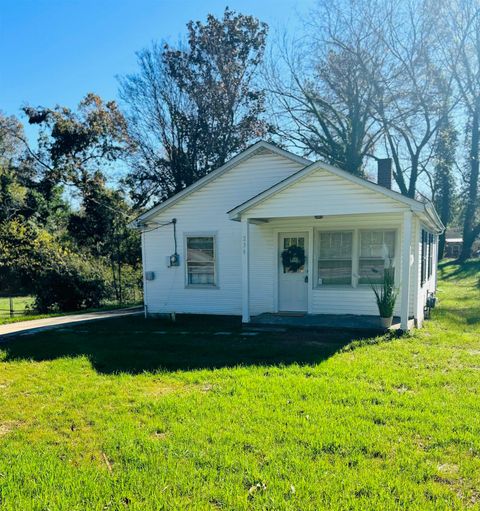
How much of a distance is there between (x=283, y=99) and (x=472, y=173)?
18.4 m

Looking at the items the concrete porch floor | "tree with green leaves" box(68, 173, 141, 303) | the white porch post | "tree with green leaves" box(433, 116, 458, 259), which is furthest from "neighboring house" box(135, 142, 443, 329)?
"tree with green leaves" box(433, 116, 458, 259)

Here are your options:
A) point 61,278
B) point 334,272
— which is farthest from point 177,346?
point 61,278

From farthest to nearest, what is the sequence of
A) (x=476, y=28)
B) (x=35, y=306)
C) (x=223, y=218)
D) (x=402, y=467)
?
1. (x=476, y=28)
2. (x=35, y=306)
3. (x=223, y=218)
4. (x=402, y=467)

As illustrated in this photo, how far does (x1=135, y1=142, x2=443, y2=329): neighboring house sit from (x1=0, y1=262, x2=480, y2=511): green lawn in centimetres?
284

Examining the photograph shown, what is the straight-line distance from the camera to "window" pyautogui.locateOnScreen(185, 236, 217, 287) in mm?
11617

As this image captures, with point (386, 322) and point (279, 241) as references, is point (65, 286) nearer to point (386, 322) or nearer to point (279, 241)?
point (279, 241)

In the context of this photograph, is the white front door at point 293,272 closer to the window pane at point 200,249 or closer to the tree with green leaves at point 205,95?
the window pane at point 200,249

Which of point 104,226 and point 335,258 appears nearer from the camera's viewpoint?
point 335,258

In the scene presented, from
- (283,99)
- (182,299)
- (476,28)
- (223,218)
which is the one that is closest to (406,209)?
(223,218)

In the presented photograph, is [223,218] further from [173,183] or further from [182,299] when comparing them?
[173,183]

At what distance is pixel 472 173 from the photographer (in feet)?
104

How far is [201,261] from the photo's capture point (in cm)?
1171

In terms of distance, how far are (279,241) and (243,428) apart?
7.34 meters

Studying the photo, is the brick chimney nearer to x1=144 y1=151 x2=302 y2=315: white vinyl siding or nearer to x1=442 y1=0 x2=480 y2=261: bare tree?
x1=144 y1=151 x2=302 y2=315: white vinyl siding
